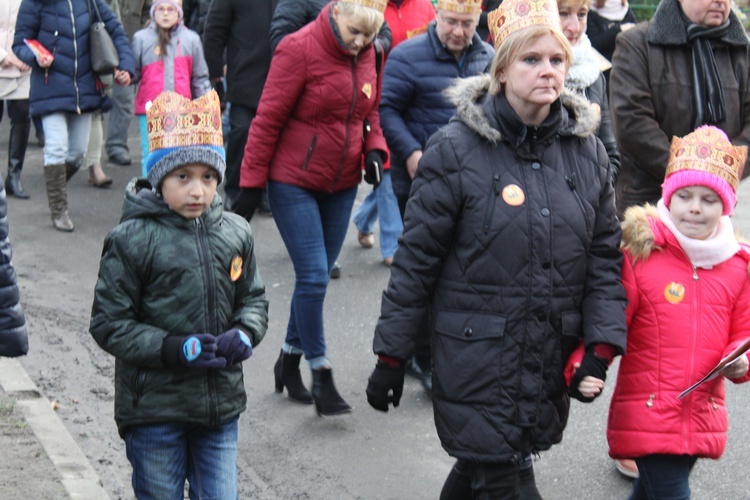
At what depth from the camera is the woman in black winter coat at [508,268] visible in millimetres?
4113

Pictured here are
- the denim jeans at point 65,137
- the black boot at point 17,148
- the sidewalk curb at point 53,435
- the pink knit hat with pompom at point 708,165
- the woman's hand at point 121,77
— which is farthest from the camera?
the black boot at point 17,148

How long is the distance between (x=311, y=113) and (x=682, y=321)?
92.3 inches

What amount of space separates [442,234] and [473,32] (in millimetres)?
2316

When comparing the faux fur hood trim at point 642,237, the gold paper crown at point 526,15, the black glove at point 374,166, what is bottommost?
the black glove at point 374,166

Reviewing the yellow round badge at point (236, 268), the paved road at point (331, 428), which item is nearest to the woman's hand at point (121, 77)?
the paved road at point (331, 428)

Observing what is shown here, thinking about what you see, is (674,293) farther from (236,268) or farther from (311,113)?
(311,113)

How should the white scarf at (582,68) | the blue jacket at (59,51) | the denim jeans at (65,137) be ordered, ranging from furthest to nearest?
1. the denim jeans at (65,137)
2. the blue jacket at (59,51)
3. the white scarf at (582,68)

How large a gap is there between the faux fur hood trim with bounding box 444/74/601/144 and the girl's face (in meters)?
6.09

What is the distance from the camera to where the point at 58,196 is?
9789mm

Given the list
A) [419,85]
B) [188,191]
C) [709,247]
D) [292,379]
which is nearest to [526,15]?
[709,247]

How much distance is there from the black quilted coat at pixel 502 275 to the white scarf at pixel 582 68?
1.55 m

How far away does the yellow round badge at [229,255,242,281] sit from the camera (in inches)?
166

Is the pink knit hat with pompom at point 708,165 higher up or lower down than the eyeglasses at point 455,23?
lower down

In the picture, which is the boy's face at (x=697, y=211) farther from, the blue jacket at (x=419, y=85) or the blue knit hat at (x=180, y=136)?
the blue jacket at (x=419, y=85)
